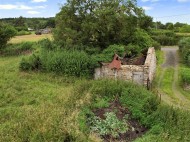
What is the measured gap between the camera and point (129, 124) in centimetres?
1222

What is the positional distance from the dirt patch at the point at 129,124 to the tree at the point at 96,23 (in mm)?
9163

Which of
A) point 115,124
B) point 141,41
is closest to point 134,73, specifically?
point 115,124

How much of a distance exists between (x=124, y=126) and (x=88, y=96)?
2.90 metres

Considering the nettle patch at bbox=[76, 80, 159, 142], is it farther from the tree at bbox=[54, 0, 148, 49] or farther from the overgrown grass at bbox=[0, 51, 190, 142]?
the tree at bbox=[54, 0, 148, 49]

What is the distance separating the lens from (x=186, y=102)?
1650 centimetres

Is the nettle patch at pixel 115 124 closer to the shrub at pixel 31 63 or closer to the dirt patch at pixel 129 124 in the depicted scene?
the dirt patch at pixel 129 124

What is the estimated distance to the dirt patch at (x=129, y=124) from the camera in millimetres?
11047

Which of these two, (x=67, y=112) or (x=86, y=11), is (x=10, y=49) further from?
(x=67, y=112)

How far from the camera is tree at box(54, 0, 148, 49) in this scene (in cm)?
2181

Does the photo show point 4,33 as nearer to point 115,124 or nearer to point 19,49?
point 19,49

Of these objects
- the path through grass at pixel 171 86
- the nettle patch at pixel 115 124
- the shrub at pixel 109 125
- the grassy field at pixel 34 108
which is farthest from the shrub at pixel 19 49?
the shrub at pixel 109 125

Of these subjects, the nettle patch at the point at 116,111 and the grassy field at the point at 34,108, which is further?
the nettle patch at the point at 116,111

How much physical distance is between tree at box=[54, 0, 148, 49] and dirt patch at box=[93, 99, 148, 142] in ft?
30.1

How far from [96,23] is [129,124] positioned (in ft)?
36.7
